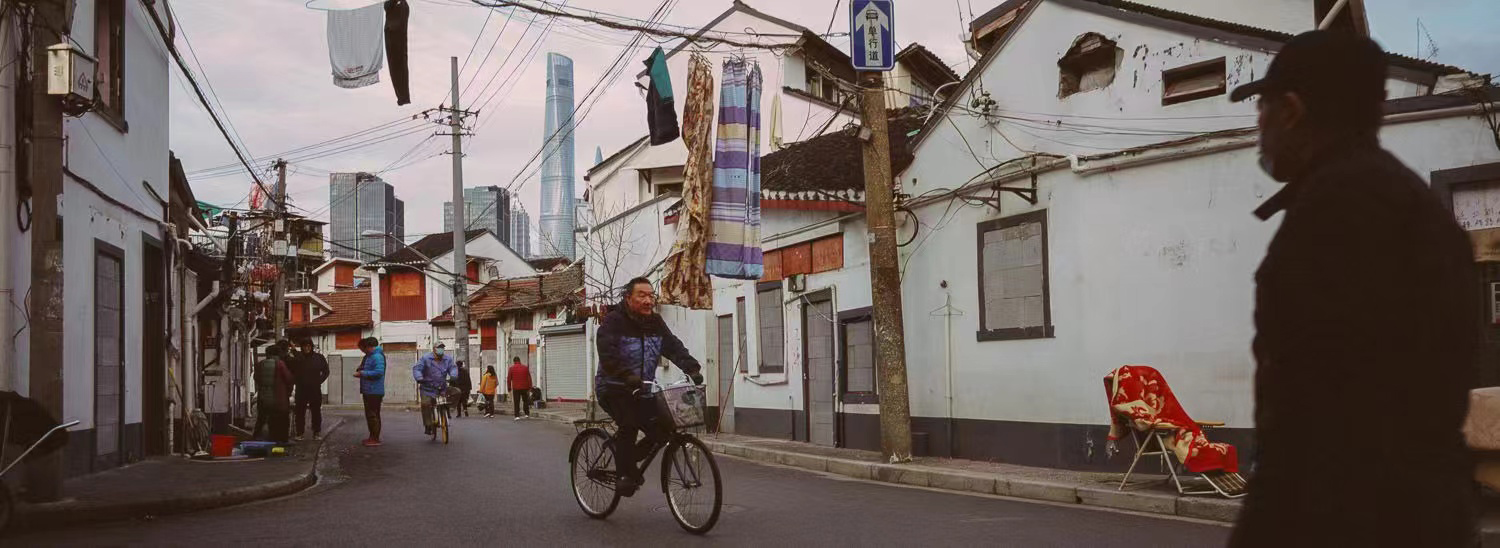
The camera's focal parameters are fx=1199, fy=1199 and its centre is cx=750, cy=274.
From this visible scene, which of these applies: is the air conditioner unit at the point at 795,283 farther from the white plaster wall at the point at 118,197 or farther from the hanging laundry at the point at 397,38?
the white plaster wall at the point at 118,197

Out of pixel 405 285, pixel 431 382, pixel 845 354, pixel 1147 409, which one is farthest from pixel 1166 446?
pixel 405 285

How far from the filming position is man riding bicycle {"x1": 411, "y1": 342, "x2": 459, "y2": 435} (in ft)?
63.1

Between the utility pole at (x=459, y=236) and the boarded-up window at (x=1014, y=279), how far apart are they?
20.9 m

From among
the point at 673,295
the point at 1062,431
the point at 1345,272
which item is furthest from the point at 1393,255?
the point at 673,295

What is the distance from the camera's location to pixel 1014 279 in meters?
14.5

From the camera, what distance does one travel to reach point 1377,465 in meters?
2.15

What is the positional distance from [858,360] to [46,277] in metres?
11.0

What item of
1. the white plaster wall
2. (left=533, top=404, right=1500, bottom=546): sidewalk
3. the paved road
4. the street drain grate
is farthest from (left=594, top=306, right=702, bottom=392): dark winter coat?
the white plaster wall

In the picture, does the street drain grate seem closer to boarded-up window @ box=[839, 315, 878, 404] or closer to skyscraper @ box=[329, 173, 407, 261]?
boarded-up window @ box=[839, 315, 878, 404]

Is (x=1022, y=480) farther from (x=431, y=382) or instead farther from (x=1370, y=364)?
(x=431, y=382)

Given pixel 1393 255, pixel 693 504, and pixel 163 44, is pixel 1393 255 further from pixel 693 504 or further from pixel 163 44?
pixel 163 44

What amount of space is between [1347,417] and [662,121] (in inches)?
671

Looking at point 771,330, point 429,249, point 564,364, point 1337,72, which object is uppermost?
point 429,249

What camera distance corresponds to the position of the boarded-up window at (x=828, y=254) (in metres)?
18.2
